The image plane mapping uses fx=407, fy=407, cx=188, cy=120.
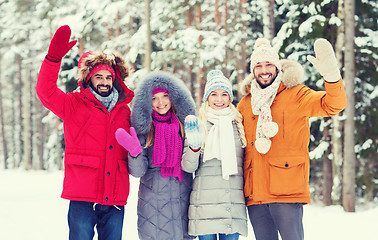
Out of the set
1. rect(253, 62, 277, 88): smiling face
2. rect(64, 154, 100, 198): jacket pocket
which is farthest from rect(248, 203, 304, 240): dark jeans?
rect(64, 154, 100, 198): jacket pocket

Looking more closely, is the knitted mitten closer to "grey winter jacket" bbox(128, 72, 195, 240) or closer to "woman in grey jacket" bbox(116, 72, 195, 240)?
"woman in grey jacket" bbox(116, 72, 195, 240)

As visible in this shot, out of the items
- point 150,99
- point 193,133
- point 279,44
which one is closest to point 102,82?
point 150,99

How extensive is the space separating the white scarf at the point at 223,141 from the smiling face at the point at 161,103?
1.43 ft

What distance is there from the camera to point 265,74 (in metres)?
3.93

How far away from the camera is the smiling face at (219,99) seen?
4.10 meters

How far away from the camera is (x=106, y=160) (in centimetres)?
378

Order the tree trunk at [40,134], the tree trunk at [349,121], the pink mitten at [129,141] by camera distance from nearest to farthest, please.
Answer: the pink mitten at [129,141], the tree trunk at [349,121], the tree trunk at [40,134]

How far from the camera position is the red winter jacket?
145 inches

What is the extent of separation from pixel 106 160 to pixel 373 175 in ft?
31.0

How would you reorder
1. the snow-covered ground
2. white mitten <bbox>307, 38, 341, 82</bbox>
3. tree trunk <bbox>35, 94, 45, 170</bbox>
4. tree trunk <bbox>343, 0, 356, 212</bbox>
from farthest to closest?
tree trunk <bbox>35, 94, 45, 170</bbox>
tree trunk <bbox>343, 0, 356, 212</bbox>
the snow-covered ground
white mitten <bbox>307, 38, 341, 82</bbox>

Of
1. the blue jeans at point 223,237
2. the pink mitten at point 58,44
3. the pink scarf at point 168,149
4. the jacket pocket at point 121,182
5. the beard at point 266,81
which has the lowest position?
the blue jeans at point 223,237

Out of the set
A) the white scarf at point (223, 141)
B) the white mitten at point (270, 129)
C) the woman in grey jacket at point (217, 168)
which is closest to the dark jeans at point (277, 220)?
the woman in grey jacket at point (217, 168)

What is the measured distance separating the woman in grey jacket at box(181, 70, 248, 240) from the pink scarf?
0.29ft

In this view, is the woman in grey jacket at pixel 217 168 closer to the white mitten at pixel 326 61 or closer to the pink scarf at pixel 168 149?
the pink scarf at pixel 168 149
